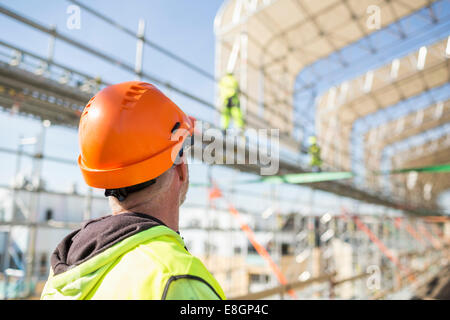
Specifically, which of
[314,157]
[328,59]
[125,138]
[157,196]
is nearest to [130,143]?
[125,138]

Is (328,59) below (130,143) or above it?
above

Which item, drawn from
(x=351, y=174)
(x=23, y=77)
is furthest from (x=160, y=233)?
(x=351, y=174)

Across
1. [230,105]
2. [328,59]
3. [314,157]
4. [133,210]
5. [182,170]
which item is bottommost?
[133,210]

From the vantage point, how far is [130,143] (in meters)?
0.72

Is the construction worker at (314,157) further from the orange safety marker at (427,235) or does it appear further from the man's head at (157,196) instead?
the orange safety marker at (427,235)

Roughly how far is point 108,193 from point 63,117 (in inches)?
135

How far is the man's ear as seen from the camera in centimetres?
85

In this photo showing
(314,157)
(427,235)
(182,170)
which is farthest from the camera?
(427,235)

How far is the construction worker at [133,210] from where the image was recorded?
0.54 metres

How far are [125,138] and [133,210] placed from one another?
170mm

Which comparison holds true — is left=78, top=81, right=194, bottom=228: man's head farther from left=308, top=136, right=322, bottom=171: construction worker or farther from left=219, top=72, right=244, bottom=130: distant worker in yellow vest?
left=308, top=136, right=322, bottom=171: construction worker

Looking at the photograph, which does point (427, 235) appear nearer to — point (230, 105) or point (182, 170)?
point (230, 105)

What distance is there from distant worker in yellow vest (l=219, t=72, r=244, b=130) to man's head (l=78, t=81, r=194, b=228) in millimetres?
4617
